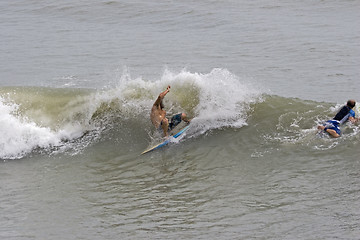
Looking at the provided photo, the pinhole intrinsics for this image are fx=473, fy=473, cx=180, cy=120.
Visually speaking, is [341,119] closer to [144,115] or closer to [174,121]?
[174,121]

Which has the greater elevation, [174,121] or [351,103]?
[351,103]

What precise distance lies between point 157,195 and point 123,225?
1.16 metres

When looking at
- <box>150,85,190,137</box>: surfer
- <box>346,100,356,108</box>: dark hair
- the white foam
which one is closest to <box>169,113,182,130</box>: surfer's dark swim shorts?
<box>150,85,190,137</box>: surfer

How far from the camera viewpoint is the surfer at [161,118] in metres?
10.4

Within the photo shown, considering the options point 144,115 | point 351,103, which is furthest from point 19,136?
point 351,103

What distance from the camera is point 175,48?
20.7 meters

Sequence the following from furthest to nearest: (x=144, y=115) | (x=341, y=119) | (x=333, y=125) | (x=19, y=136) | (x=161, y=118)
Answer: (x=144, y=115)
(x=19, y=136)
(x=161, y=118)
(x=341, y=119)
(x=333, y=125)

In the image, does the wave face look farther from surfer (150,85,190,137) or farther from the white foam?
surfer (150,85,190,137)

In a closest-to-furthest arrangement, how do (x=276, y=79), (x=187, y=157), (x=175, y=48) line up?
(x=187, y=157), (x=276, y=79), (x=175, y=48)

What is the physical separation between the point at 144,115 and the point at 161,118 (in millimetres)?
1314

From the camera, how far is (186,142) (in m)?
10.5

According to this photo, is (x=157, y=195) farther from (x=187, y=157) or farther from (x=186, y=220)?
(x=187, y=157)

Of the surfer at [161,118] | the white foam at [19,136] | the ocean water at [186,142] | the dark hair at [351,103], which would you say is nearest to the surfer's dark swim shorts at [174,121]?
the surfer at [161,118]

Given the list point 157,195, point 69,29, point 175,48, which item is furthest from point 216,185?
point 69,29
